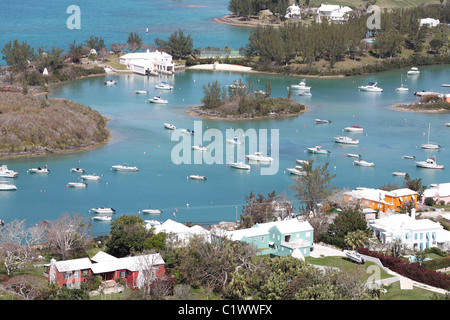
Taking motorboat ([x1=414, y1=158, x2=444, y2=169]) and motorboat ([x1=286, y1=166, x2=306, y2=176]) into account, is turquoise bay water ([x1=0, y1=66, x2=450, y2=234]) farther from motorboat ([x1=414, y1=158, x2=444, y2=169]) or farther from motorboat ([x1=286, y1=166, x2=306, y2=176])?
motorboat ([x1=414, y1=158, x2=444, y2=169])

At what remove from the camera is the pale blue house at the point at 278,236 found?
40156 mm

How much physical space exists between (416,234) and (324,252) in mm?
5533

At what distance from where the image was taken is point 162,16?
146 metres

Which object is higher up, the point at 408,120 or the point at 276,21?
the point at 276,21

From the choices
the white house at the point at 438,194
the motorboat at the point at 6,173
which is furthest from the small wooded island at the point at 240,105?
the white house at the point at 438,194

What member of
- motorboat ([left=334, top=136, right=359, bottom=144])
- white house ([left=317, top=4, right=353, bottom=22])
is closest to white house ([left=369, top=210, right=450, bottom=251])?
motorboat ([left=334, top=136, right=359, bottom=144])

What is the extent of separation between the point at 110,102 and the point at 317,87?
24865 millimetres

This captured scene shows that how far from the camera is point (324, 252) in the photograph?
4066 cm

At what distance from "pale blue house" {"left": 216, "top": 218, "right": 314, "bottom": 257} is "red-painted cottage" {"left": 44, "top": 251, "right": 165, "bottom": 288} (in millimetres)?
5767

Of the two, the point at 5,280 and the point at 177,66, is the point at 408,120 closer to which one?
the point at 177,66

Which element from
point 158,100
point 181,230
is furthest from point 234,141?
point 181,230

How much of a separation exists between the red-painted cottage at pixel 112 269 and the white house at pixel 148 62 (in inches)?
2411
